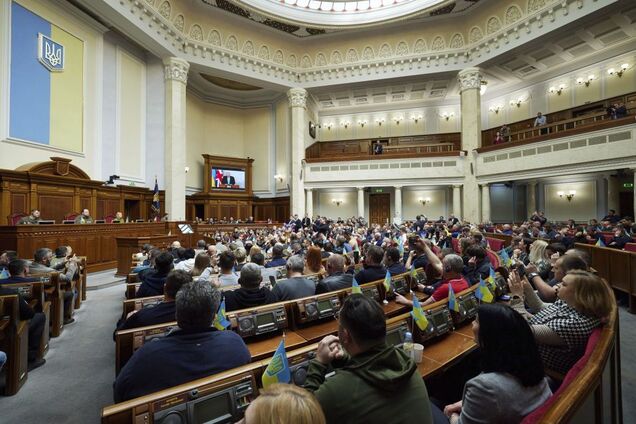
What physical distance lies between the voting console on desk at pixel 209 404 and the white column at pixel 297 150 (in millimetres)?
14599

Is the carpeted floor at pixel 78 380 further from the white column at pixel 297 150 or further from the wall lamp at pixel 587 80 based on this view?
the wall lamp at pixel 587 80

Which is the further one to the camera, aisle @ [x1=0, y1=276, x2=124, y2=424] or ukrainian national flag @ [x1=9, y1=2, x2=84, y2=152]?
ukrainian national flag @ [x1=9, y1=2, x2=84, y2=152]

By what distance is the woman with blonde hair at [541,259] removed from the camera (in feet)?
13.4

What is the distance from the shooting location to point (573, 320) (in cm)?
184

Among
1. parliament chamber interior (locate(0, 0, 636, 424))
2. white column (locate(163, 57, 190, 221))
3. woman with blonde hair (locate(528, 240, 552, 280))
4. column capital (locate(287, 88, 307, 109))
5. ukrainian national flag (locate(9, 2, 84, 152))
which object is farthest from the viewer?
column capital (locate(287, 88, 307, 109))

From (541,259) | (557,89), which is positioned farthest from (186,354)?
(557,89)

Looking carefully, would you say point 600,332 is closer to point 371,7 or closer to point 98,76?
point 98,76

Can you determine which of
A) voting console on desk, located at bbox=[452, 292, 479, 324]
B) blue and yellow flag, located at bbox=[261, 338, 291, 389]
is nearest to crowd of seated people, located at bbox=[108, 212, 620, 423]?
blue and yellow flag, located at bbox=[261, 338, 291, 389]

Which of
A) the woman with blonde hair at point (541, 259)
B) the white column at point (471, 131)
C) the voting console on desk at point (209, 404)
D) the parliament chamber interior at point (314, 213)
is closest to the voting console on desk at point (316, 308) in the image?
the parliament chamber interior at point (314, 213)

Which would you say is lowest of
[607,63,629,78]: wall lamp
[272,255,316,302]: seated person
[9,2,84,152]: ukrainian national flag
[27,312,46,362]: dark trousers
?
[27,312,46,362]: dark trousers

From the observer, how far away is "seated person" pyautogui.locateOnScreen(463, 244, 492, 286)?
11.3 feet

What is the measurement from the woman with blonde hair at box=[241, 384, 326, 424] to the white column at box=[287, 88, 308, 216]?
1519cm

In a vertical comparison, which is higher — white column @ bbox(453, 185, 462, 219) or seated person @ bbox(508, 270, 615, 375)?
white column @ bbox(453, 185, 462, 219)

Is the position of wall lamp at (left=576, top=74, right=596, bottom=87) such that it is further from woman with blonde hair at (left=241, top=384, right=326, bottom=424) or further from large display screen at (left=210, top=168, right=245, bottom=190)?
woman with blonde hair at (left=241, top=384, right=326, bottom=424)
